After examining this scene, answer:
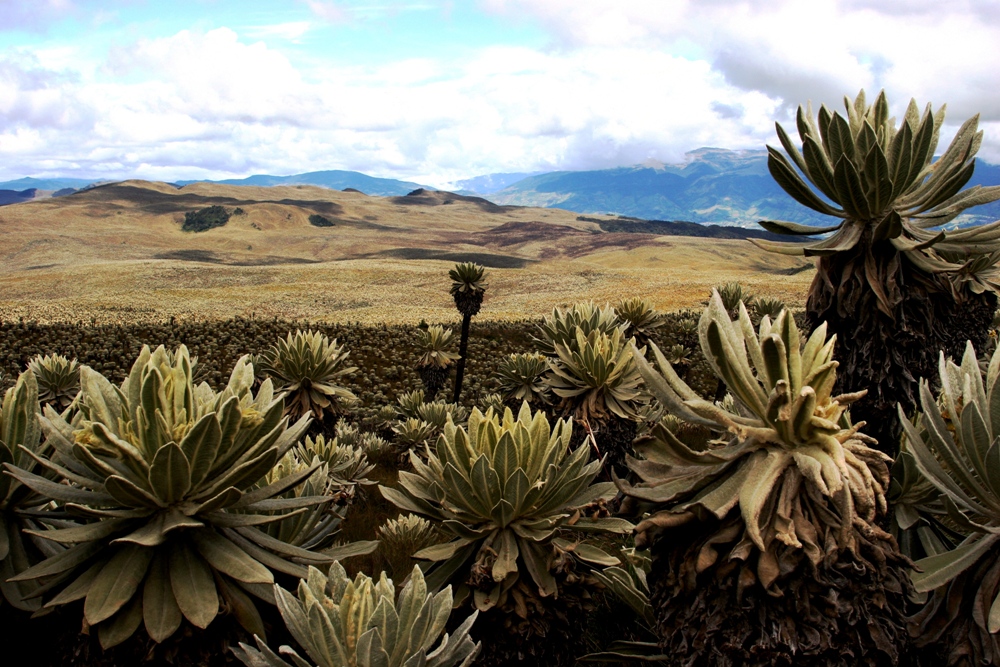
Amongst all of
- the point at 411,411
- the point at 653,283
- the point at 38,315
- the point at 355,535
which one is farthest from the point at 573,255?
the point at 355,535

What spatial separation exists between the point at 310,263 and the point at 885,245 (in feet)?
267

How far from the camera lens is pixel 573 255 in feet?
345

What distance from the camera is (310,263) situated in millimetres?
80062

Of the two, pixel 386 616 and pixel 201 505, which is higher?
pixel 201 505

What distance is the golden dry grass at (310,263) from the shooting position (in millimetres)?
39750

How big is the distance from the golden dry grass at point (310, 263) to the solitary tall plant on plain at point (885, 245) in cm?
2658

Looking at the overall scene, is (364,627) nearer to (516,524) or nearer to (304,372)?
(516,524)

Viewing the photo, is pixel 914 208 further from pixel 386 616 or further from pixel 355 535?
pixel 355 535

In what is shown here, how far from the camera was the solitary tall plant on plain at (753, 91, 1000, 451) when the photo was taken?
3549mm

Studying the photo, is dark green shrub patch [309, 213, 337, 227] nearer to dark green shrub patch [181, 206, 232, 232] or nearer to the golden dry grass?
the golden dry grass

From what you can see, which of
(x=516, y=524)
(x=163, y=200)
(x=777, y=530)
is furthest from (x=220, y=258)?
(x=777, y=530)

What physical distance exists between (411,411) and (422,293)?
34317 mm

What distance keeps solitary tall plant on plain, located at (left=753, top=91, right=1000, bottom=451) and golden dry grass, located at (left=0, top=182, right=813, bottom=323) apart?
87.2 ft

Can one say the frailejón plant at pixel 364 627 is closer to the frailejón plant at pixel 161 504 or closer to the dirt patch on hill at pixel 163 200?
the frailejón plant at pixel 161 504
